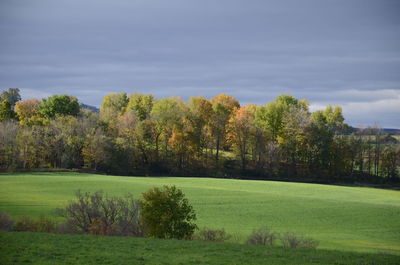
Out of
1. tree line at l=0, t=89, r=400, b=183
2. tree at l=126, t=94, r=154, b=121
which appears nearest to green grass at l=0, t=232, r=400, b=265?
tree line at l=0, t=89, r=400, b=183

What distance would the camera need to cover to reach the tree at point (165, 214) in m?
29.3

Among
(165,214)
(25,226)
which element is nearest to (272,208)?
(165,214)

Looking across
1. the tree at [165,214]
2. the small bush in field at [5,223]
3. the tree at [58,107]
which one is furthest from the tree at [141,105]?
the tree at [165,214]

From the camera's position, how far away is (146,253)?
872 inches

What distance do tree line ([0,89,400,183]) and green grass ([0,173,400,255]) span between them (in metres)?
27.9

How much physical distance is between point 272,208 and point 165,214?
20618 millimetres

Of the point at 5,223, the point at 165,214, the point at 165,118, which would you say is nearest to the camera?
the point at 165,214

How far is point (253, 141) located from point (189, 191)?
43.7m

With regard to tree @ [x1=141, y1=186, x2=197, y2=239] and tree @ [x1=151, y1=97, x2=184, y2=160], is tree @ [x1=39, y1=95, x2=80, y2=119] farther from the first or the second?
tree @ [x1=141, y1=186, x2=197, y2=239]

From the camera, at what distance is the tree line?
3760 inches

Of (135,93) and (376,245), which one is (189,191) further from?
(135,93)

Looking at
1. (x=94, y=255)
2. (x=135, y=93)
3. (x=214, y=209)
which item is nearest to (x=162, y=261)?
(x=94, y=255)

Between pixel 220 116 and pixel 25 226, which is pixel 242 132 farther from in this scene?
pixel 25 226

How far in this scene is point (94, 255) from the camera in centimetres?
2139
